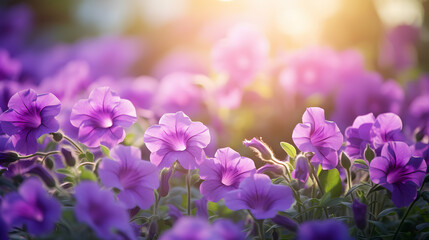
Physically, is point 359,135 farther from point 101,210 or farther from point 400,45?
point 400,45

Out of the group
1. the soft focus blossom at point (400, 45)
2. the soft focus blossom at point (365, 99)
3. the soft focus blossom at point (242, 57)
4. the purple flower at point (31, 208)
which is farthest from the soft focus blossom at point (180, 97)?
the soft focus blossom at point (400, 45)

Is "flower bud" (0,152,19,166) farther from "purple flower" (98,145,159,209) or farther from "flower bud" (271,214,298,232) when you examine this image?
"flower bud" (271,214,298,232)

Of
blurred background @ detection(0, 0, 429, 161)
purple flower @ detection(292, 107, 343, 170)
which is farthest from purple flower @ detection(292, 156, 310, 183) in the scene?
blurred background @ detection(0, 0, 429, 161)

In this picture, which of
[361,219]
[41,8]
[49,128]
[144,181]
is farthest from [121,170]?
[41,8]

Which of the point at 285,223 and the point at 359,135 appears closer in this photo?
the point at 285,223

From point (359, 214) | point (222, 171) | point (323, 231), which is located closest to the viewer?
point (323, 231)

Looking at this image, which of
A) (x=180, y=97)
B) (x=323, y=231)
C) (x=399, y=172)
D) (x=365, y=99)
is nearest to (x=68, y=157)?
(x=323, y=231)
